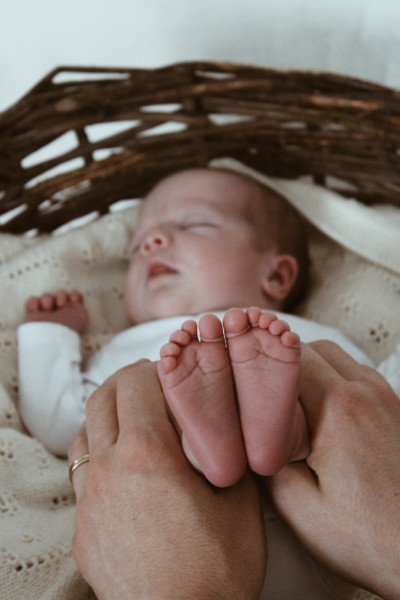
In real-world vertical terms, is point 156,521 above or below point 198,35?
below

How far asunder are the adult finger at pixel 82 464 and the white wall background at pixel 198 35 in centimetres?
132

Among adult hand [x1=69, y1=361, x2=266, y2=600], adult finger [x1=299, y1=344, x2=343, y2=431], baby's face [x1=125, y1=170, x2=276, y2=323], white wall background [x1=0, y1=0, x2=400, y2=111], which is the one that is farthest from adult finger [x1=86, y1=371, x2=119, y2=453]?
white wall background [x1=0, y1=0, x2=400, y2=111]

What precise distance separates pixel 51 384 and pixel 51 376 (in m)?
0.02

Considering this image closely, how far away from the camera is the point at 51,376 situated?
4.08 feet

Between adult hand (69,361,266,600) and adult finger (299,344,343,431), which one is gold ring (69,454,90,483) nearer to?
adult hand (69,361,266,600)

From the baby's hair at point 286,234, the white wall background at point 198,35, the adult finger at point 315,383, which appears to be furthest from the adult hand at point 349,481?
A: the white wall background at point 198,35

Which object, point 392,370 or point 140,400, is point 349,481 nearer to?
point 140,400

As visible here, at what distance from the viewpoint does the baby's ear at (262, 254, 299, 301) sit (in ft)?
4.49

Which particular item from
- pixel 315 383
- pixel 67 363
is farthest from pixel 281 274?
pixel 315 383

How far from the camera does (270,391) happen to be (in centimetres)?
74

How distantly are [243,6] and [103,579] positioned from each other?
62.7 inches

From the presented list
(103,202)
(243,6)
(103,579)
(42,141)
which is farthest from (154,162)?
(103,579)

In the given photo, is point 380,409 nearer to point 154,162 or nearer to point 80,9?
point 154,162

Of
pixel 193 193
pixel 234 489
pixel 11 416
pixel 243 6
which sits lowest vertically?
pixel 11 416
